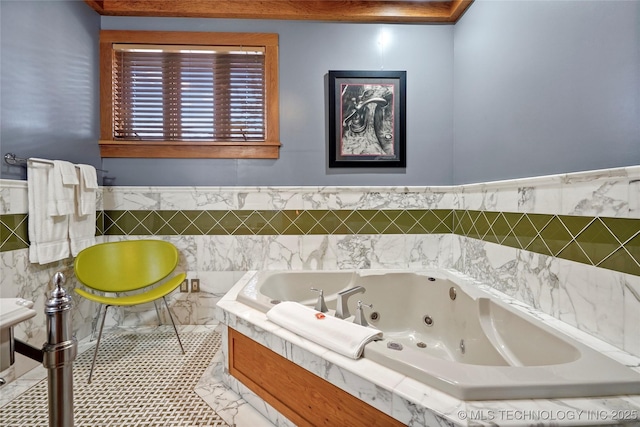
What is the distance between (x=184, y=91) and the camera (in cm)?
231

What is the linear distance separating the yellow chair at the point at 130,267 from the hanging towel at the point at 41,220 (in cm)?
15

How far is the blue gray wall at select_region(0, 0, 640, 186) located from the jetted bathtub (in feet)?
2.46

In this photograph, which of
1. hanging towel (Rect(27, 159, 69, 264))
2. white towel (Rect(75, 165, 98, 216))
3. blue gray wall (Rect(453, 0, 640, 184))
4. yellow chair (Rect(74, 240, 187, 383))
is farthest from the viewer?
white towel (Rect(75, 165, 98, 216))

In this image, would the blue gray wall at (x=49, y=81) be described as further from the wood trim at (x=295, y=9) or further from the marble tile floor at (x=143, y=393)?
the marble tile floor at (x=143, y=393)

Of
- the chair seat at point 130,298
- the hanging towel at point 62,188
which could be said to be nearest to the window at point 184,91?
the hanging towel at point 62,188

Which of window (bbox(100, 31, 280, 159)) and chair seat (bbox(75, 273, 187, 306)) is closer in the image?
chair seat (bbox(75, 273, 187, 306))

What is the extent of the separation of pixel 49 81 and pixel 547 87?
2.98 m

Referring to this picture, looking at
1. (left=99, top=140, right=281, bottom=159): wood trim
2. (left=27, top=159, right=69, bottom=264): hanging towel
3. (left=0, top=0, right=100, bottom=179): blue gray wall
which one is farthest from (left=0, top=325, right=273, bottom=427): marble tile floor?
(left=99, top=140, right=281, bottom=159): wood trim

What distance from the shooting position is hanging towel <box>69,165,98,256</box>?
1946 millimetres

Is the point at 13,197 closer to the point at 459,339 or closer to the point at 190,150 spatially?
the point at 190,150

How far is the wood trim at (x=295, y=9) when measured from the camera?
7.36 ft

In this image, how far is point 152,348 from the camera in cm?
194

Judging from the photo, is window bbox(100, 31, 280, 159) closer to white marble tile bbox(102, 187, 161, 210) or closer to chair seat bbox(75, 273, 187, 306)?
white marble tile bbox(102, 187, 161, 210)

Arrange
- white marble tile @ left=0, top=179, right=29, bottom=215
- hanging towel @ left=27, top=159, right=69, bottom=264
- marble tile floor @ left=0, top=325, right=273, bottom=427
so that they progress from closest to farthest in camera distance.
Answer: marble tile floor @ left=0, top=325, right=273, bottom=427 < white marble tile @ left=0, top=179, right=29, bottom=215 < hanging towel @ left=27, top=159, right=69, bottom=264
